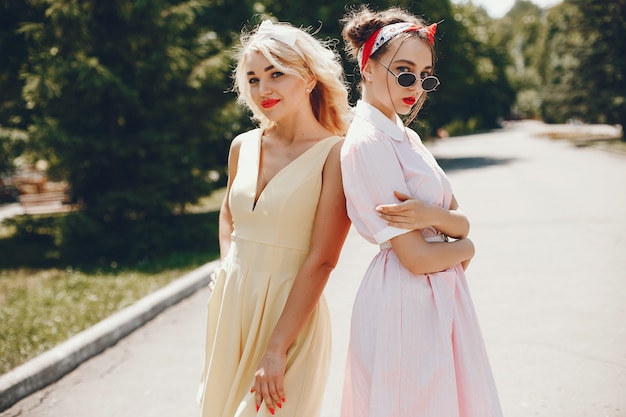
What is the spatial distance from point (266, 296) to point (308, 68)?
91 cm

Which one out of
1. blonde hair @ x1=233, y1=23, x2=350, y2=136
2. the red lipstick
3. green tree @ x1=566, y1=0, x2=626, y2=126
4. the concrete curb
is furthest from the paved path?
green tree @ x1=566, y1=0, x2=626, y2=126

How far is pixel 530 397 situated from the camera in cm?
382

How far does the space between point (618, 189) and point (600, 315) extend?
30.0 ft

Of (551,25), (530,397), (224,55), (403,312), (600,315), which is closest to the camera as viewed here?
(403,312)

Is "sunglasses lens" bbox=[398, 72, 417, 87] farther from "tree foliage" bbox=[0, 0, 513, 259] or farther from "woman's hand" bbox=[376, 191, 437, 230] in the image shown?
"tree foliage" bbox=[0, 0, 513, 259]

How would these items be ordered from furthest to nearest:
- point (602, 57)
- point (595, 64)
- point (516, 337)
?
point (595, 64)
point (602, 57)
point (516, 337)

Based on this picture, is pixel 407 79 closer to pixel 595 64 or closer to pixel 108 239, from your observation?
pixel 108 239

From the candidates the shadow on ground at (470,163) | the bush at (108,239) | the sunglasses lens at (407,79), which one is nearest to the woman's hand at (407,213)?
the sunglasses lens at (407,79)

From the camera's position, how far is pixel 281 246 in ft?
7.23

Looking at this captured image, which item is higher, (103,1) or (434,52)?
(103,1)

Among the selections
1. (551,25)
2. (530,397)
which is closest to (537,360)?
(530,397)

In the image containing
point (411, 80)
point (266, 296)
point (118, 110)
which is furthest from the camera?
point (118, 110)

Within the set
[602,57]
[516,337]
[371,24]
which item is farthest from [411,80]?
[602,57]

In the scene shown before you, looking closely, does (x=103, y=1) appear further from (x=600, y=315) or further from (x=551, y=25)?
(x=551, y=25)
